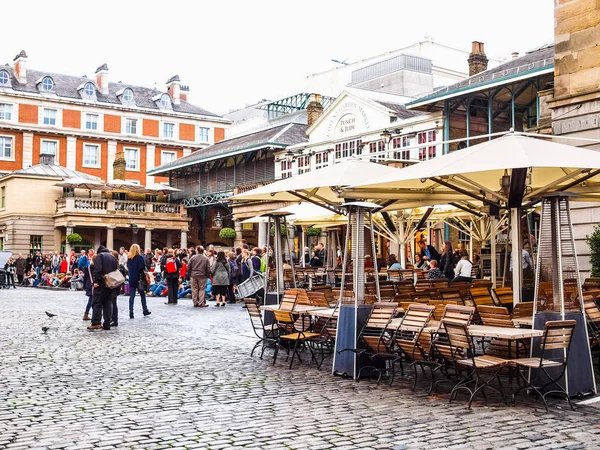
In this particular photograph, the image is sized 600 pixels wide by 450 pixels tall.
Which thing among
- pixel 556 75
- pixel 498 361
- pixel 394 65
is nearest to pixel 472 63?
pixel 394 65

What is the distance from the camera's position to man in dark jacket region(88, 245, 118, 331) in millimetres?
14836

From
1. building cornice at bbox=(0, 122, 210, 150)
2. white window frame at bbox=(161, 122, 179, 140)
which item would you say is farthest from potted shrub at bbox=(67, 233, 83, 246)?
white window frame at bbox=(161, 122, 179, 140)

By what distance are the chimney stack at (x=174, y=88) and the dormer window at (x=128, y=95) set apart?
14.6 feet

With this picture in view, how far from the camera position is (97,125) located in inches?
2490

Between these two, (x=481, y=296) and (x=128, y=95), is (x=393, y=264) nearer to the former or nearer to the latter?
(x=481, y=296)

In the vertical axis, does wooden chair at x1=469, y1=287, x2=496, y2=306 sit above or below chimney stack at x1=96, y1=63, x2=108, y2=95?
below

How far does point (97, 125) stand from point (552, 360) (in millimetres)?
59437

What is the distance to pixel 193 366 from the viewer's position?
10344 mm

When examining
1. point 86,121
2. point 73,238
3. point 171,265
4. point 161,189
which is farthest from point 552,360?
point 86,121

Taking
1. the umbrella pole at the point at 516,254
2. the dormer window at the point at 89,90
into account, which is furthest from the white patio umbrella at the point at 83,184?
the umbrella pole at the point at 516,254

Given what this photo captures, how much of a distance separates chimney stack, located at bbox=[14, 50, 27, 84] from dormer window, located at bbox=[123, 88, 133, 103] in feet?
27.1

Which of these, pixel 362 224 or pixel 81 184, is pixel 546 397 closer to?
pixel 362 224

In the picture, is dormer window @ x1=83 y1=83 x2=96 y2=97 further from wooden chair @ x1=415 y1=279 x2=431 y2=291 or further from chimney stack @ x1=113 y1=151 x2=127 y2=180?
wooden chair @ x1=415 y1=279 x2=431 y2=291

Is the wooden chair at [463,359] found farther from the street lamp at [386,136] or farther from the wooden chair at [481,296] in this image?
the street lamp at [386,136]
